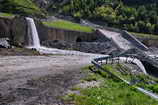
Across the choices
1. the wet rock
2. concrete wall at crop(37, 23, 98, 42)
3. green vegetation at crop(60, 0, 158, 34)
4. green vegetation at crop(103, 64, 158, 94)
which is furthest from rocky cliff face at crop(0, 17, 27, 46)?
green vegetation at crop(60, 0, 158, 34)

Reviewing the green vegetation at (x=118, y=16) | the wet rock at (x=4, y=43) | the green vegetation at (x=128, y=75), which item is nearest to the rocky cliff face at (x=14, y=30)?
the wet rock at (x=4, y=43)

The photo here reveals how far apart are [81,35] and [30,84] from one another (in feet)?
107

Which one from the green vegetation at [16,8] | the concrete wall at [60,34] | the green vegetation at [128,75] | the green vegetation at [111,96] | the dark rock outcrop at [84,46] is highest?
the green vegetation at [16,8]

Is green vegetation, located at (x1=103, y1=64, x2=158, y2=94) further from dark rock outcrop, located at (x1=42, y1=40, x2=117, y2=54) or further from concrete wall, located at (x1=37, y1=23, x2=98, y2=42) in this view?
concrete wall, located at (x1=37, y1=23, x2=98, y2=42)

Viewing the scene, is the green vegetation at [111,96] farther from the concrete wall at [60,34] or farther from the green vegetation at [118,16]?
the green vegetation at [118,16]

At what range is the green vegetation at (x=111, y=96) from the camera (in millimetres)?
11820

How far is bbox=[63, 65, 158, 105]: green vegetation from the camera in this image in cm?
1182

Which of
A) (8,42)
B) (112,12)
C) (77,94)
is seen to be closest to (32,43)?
(8,42)

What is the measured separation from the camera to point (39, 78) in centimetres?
1544

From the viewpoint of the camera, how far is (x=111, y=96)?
12.9 meters

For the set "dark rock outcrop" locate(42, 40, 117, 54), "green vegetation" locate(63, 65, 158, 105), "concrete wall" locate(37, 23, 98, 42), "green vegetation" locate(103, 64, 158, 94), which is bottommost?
"dark rock outcrop" locate(42, 40, 117, 54)

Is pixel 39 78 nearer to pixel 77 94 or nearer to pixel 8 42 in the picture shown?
pixel 77 94

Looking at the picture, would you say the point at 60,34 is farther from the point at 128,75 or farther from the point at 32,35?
the point at 128,75

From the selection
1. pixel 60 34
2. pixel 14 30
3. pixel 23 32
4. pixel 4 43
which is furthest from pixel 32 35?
pixel 4 43
